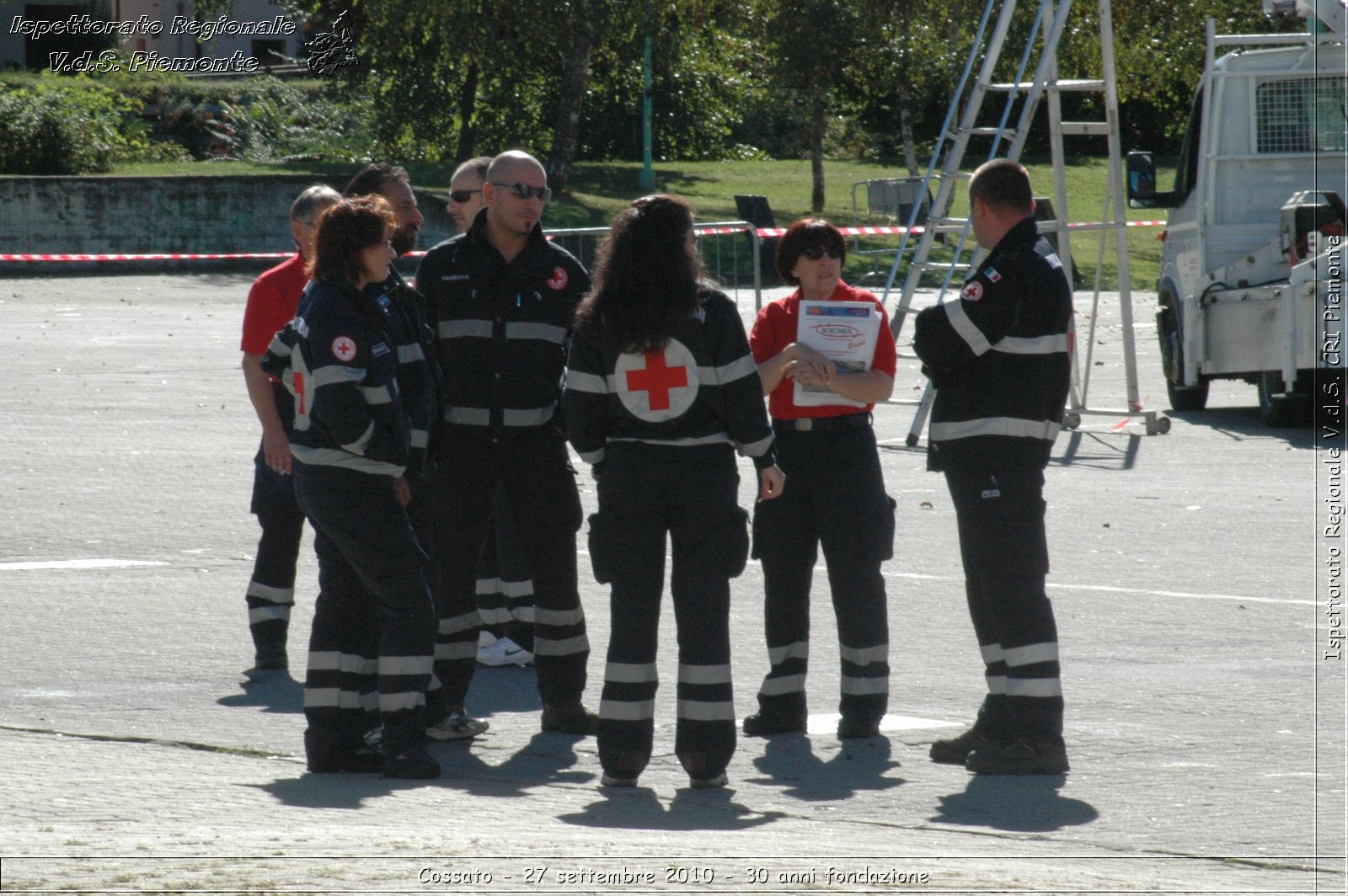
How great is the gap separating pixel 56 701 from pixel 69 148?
2927cm

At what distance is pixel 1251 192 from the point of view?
15.6 metres

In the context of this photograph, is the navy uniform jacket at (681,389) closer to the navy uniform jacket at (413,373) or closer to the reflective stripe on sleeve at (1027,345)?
the navy uniform jacket at (413,373)

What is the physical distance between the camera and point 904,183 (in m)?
32.4

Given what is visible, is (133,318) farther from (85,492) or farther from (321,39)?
(321,39)

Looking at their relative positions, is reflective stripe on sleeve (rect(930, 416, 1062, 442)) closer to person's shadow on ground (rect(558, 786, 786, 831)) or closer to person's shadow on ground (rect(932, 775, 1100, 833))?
person's shadow on ground (rect(932, 775, 1100, 833))

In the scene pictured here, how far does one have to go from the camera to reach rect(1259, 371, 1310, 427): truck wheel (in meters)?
14.7

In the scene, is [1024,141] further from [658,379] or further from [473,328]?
[658,379]

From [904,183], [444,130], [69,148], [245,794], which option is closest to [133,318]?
[69,148]

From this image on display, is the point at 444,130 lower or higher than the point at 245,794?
higher

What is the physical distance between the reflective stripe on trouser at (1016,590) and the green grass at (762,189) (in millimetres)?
25398

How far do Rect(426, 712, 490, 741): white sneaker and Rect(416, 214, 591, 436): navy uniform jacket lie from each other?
0.98 metres

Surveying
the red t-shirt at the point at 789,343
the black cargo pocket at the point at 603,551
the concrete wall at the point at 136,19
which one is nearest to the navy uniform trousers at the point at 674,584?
the black cargo pocket at the point at 603,551

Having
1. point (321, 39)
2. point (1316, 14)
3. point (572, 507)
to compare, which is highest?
point (321, 39)

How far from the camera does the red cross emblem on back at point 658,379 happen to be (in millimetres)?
5605
